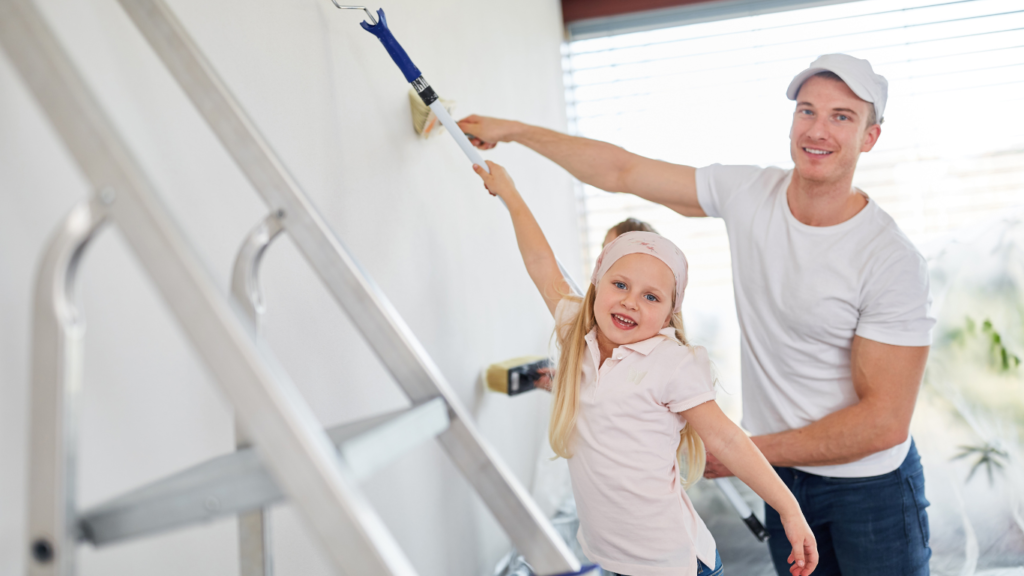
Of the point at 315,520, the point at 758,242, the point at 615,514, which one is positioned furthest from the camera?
the point at 758,242

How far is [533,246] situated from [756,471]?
23.1 inches

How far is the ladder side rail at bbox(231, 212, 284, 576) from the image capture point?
2.46 feet

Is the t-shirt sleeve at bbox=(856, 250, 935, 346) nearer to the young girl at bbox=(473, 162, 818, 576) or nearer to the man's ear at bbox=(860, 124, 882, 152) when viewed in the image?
the man's ear at bbox=(860, 124, 882, 152)

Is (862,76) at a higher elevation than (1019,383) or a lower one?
higher

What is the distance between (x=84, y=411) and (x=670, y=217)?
8.55 feet

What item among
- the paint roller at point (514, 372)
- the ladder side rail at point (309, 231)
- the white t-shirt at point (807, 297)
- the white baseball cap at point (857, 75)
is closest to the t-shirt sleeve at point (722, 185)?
the white t-shirt at point (807, 297)

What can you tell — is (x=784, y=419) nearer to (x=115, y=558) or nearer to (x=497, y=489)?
(x=497, y=489)

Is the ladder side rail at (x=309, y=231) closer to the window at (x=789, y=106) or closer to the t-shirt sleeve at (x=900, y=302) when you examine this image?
the t-shirt sleeve at (x=900, y=302)

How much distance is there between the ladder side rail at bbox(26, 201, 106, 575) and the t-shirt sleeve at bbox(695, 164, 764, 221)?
129cm

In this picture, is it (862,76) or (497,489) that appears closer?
(497,489)

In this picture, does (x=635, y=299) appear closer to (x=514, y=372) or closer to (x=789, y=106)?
(x=514, y=372)

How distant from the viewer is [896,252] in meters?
1.32

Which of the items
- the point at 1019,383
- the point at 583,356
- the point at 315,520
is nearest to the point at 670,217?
the point at 1019,383

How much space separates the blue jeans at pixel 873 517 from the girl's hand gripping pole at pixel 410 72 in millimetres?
988
